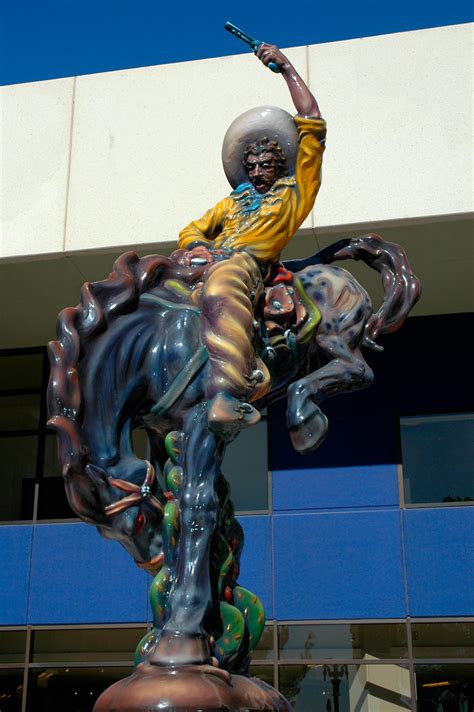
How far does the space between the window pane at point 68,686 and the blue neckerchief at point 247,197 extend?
929cm

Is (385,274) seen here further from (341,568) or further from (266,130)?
(341,568)

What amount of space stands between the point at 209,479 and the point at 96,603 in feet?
31.1

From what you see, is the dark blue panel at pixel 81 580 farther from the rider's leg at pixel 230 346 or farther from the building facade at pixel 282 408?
the rider's leg at pixel 230 346

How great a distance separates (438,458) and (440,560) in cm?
144

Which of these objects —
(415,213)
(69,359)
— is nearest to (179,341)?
(69,359)

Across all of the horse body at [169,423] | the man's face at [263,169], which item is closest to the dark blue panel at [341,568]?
the horse body at [169,423]

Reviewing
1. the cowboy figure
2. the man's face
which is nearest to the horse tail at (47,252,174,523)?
the cowboy figure

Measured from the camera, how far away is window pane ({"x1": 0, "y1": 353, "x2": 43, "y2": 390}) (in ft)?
47.8

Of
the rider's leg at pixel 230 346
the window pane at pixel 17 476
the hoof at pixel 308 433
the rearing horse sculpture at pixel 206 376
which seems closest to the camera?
the rearing horse sculpture at pixel 206 376

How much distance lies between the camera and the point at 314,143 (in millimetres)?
4184

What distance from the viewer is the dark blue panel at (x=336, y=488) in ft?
40.6

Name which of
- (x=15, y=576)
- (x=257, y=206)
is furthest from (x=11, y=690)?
(x=257, y=206)

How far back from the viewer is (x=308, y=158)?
418 centimetres

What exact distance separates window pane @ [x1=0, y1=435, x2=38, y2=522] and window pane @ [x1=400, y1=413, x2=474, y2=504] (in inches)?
210
